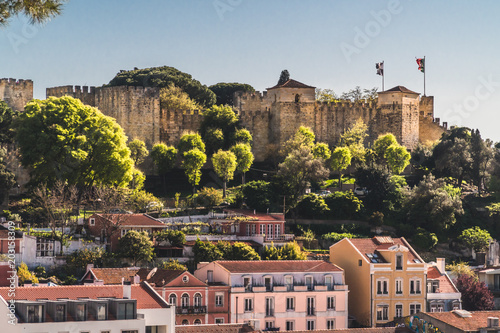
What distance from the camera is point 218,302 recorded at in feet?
136

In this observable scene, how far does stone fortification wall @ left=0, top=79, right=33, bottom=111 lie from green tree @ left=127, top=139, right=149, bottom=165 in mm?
10983

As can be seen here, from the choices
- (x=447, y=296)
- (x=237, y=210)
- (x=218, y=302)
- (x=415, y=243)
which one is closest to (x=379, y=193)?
(x=415, y=243)

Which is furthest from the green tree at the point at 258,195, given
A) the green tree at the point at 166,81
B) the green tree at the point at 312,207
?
the green tree at the point at 166,81

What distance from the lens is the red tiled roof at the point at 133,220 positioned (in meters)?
48.5

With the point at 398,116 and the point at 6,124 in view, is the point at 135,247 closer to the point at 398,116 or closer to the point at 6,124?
the point at 6,124

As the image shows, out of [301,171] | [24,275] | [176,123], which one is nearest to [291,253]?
[301,171]

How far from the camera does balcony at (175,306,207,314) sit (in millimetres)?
40562

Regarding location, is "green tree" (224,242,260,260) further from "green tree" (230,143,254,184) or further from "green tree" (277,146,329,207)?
"green tree" (230,143,254,184)

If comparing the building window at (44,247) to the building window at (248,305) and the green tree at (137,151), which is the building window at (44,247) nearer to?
the building window at (248,305)

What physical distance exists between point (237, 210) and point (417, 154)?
18883mm

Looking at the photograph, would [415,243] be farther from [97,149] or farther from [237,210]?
[97,149]

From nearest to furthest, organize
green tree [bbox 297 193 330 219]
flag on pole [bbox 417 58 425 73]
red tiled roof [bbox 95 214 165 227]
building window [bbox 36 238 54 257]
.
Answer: building window [bbox 36 238 54 257]
red tiled roof [bbox 95 214 165 227]
green tree [bbox 297 193 330 219]
flag on pole [bbox 417 58 425 73]

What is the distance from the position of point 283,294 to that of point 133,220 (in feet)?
34.7

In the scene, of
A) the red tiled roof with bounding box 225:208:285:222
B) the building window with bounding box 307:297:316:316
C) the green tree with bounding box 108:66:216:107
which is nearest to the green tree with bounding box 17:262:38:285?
the building window with bounding box 307:297:316:316
